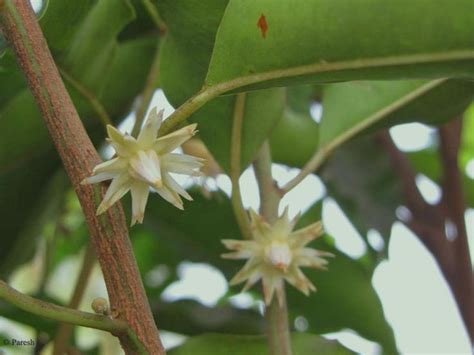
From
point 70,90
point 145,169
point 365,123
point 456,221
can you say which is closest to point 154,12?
point 70,90

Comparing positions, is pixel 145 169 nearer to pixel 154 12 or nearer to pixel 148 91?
pixel 154 12

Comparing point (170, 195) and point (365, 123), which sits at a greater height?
point (365, 123)

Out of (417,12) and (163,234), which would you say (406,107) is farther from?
(163,234)

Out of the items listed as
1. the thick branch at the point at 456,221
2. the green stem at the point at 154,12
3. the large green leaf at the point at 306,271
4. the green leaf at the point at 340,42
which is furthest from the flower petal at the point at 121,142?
the thick branch at the point at 456,221

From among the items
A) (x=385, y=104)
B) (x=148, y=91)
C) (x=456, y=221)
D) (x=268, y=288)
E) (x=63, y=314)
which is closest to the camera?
(x=63, y=314)

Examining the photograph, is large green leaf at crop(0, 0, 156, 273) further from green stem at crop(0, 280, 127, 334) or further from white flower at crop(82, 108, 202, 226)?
green stem at crop(0, 280, 127, 334)

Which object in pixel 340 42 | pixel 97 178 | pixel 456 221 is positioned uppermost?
pixel 456 221
